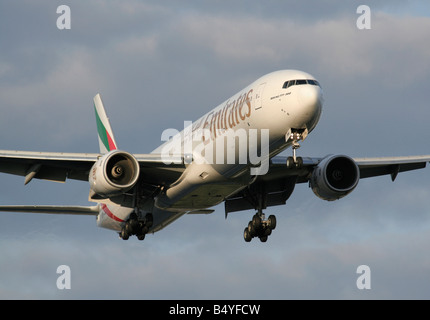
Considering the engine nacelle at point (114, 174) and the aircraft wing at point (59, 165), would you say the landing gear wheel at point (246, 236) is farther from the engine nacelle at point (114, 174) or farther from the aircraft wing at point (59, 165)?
the engine nacelle at point (114, 174)

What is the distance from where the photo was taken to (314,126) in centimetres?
3484

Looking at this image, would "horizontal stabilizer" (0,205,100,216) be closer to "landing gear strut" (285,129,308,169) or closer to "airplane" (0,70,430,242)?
"airplane" (0,70,430,242)

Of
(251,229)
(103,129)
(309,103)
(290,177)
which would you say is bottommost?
(251,229)

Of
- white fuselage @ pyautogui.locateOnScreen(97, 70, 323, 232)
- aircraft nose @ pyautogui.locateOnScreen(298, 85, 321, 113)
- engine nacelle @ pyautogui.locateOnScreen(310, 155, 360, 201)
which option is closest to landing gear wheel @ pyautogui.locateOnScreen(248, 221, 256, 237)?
white fuselage @ pyautogui.locateOnScreen(97, 70, 323, 232)

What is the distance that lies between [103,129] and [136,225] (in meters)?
11.8

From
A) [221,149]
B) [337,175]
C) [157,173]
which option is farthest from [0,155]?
[337,175]

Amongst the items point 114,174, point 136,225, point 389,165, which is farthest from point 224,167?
point 389,165

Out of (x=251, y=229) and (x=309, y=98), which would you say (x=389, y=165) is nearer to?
(x=251, y=229)

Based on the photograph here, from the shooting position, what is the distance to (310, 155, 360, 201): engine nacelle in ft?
135

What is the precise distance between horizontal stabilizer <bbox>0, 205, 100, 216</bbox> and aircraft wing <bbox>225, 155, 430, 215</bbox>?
25.6 ft

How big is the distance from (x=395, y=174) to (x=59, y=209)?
60.5 feet

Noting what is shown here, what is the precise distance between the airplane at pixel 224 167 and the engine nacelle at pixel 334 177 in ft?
0.17

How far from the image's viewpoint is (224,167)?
36875mm

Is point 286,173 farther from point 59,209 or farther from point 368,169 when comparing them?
point 59,209
